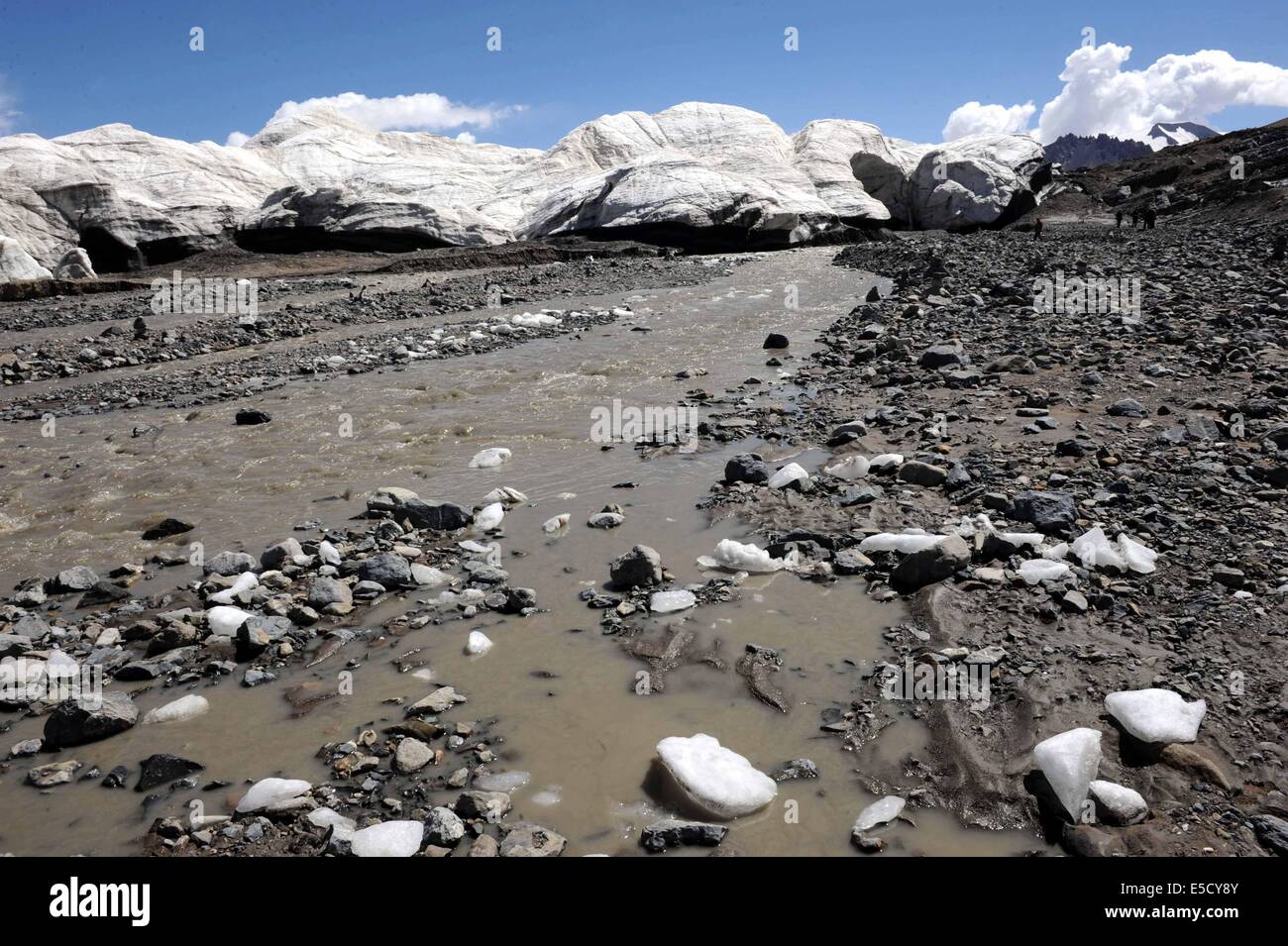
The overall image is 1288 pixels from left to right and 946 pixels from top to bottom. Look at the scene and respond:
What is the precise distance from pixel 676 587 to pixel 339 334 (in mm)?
13005

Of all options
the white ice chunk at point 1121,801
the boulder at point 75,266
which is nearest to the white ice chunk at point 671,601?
the white ice chunk at point 1121,801

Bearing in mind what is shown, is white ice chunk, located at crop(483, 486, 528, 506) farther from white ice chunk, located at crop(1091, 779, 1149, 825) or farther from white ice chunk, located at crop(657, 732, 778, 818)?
white ice chunk, located at crop(1091, 779, 1149, 825)

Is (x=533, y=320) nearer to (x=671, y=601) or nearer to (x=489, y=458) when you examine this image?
(x=489, y=458)

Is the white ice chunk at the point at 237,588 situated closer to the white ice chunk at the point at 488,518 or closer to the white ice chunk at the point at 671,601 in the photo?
the white ice chunk at the point at 488,518

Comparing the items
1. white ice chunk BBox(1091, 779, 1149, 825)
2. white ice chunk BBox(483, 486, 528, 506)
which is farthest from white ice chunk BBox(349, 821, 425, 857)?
white ice chunk BBox(483, 486, 528, 506)

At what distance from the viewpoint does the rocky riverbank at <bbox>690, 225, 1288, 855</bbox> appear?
296 centimetres

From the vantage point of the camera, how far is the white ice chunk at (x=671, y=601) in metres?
4.47

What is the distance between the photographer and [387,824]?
2840mm

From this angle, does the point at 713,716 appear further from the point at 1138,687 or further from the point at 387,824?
the point at 1138,687

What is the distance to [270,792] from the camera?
10.0 feet

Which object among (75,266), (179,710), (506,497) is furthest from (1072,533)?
(75,266)

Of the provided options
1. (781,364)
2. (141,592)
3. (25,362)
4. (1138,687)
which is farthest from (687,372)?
(25,362)
